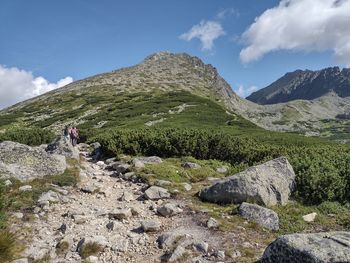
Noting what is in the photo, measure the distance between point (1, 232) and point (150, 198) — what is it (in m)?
5.61

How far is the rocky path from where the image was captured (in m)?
10.7

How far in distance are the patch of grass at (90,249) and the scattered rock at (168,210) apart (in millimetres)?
2910

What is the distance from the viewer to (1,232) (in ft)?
35.6

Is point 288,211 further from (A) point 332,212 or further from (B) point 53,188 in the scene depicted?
(B) point 53,188

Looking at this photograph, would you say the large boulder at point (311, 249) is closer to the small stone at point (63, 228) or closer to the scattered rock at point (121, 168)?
the small stone at point (63, 228)

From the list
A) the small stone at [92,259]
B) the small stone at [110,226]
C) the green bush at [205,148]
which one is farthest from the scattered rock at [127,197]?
the green bush at [205,148]

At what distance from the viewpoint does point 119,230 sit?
486 inches

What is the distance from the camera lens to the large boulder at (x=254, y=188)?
14.3m

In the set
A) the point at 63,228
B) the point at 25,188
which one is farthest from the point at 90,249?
the point at 25,188

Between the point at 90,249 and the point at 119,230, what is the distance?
1.55m

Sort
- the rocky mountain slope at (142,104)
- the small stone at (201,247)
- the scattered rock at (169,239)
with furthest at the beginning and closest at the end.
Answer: the rocky mountain slope at (142,104)
the scattered rock at (169,239)
the small stone at (201,247)

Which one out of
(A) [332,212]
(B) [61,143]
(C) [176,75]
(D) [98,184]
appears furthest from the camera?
(C) [176,75]

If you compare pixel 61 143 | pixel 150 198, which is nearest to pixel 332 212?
pixel 150 198

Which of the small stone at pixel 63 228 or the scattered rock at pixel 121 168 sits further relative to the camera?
the scattered rock at pixel 121 168
